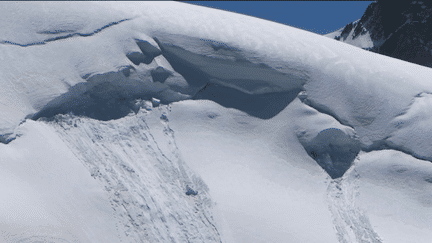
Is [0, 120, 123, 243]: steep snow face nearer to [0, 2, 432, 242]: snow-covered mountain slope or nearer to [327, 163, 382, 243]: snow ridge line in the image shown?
[0, 2, 432, 242]: snow-covered mountain slope

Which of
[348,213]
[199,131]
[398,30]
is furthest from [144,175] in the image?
[398,30]

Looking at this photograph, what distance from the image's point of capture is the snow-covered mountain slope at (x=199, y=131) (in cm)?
392

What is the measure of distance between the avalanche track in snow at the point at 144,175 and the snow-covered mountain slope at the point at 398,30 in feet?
39.7

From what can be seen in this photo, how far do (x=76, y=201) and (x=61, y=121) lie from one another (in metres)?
1.10

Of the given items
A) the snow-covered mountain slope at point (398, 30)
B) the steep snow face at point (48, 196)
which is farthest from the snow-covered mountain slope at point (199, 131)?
the snow-covered mountain slope at point (398, 30)

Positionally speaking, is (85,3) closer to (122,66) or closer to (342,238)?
(122,66)

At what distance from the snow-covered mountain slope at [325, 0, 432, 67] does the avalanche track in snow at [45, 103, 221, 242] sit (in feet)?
39.7

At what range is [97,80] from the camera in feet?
15.6

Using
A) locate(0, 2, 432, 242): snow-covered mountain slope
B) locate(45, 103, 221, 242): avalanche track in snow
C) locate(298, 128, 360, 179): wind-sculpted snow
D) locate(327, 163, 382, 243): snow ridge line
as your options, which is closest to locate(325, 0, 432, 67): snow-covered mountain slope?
locate(0, 2, 432, 242): snow-covered mountain slope

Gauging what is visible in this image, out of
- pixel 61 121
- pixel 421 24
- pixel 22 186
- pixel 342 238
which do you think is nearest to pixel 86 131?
pixel 61 121

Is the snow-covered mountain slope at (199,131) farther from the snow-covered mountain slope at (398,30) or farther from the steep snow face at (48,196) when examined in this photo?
the snow-covered mountain slope at (398,30)

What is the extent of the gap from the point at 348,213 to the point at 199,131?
77.0 inches

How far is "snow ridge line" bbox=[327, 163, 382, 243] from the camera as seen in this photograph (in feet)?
13.4

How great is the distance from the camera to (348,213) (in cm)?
431
